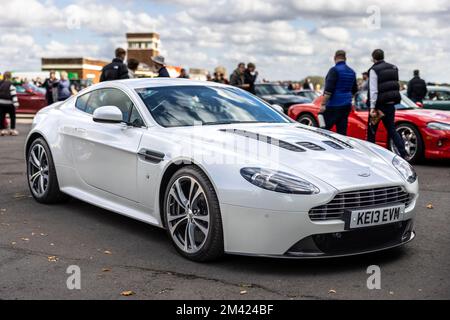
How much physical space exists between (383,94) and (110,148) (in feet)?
17.8

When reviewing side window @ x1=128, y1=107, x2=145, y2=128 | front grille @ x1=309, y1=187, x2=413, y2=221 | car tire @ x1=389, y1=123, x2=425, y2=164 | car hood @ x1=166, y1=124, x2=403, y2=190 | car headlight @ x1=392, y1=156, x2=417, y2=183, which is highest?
side window @ x1=128, y1=107, x2=145, y2=128

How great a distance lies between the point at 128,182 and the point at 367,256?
2004mm

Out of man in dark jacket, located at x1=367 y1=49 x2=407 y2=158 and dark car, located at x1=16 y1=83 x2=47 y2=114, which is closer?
man in dark jacket, located at x1=367 y1=49 x2=407 y2=158

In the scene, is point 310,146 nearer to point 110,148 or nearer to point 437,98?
point 110,148

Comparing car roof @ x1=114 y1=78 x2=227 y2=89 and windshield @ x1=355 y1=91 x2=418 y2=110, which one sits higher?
car roof @ x1=114 y1=78 x2=227 y2=89

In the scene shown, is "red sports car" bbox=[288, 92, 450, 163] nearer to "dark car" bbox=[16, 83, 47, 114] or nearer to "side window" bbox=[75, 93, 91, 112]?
"side window" bbox=[75, 93, 91, 112]

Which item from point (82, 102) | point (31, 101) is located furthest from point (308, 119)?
point (31, 101)

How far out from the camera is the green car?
15.3 meters

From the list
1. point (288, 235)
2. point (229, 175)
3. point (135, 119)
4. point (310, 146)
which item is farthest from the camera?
point (135, 119)

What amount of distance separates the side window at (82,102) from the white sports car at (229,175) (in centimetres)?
15

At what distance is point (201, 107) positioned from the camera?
5.69 m

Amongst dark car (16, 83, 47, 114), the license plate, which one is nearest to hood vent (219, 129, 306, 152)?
the license plate

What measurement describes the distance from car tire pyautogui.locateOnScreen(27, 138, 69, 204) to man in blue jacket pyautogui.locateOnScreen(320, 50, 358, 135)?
449 centimetres
